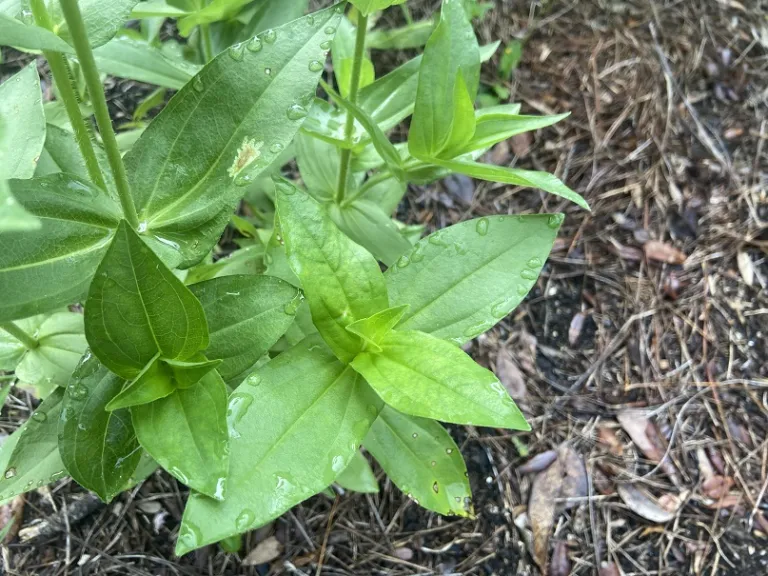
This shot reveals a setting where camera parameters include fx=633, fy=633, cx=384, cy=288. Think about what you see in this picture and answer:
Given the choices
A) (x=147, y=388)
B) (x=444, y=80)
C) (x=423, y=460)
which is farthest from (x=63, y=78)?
(x=423, y=460)

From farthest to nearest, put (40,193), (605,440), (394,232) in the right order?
(605,440) → (394,232) → (40,193)

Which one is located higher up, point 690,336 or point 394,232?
point 394,232

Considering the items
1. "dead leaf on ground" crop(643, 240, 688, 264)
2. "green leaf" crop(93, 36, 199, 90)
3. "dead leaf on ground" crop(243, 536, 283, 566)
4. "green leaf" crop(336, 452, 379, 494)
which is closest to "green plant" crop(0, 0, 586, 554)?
"green leaf" crop(93, 36, 199, 90)

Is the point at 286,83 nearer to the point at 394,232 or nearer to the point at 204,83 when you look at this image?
the point at 204,83

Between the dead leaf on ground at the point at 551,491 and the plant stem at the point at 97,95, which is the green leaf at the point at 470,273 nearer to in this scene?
the plant stem at the point at 97,95

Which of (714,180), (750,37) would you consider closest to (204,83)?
(714,180)

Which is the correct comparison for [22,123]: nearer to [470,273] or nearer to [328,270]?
[328,270]

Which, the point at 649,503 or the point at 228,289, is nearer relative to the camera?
the point at 228,289
